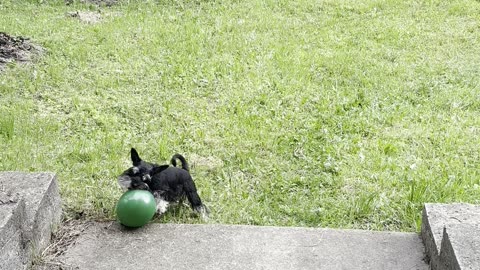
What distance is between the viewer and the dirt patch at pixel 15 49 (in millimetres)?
6461

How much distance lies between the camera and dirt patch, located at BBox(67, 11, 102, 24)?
317 inches

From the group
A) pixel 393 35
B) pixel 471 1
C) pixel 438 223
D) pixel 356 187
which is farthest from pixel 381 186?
pixel 471 1

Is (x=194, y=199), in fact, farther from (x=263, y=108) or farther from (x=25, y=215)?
(x=263, y=108)

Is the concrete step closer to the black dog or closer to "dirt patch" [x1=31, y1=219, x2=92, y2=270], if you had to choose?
"dirt patch" [x1=31, y1=219, x2=92, y2=270]

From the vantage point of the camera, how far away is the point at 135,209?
3.31 m

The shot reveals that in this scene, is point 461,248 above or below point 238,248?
above

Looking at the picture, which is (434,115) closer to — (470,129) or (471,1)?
(470,129)

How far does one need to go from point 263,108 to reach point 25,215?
289 cm

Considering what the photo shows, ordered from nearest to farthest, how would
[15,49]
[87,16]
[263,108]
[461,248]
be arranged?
1. [461,248]
2. [263,108]
3. [15,49]
4. [87,16]

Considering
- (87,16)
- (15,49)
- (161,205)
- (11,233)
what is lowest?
(161,205)

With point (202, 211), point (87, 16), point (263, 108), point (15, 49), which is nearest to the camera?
point (202, 211)

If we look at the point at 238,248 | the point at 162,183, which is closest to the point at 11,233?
the point at 162,183

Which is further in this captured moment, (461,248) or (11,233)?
(11,233)

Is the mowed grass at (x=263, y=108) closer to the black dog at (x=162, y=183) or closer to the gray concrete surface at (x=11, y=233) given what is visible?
the black dog at (x=162, y=183)
